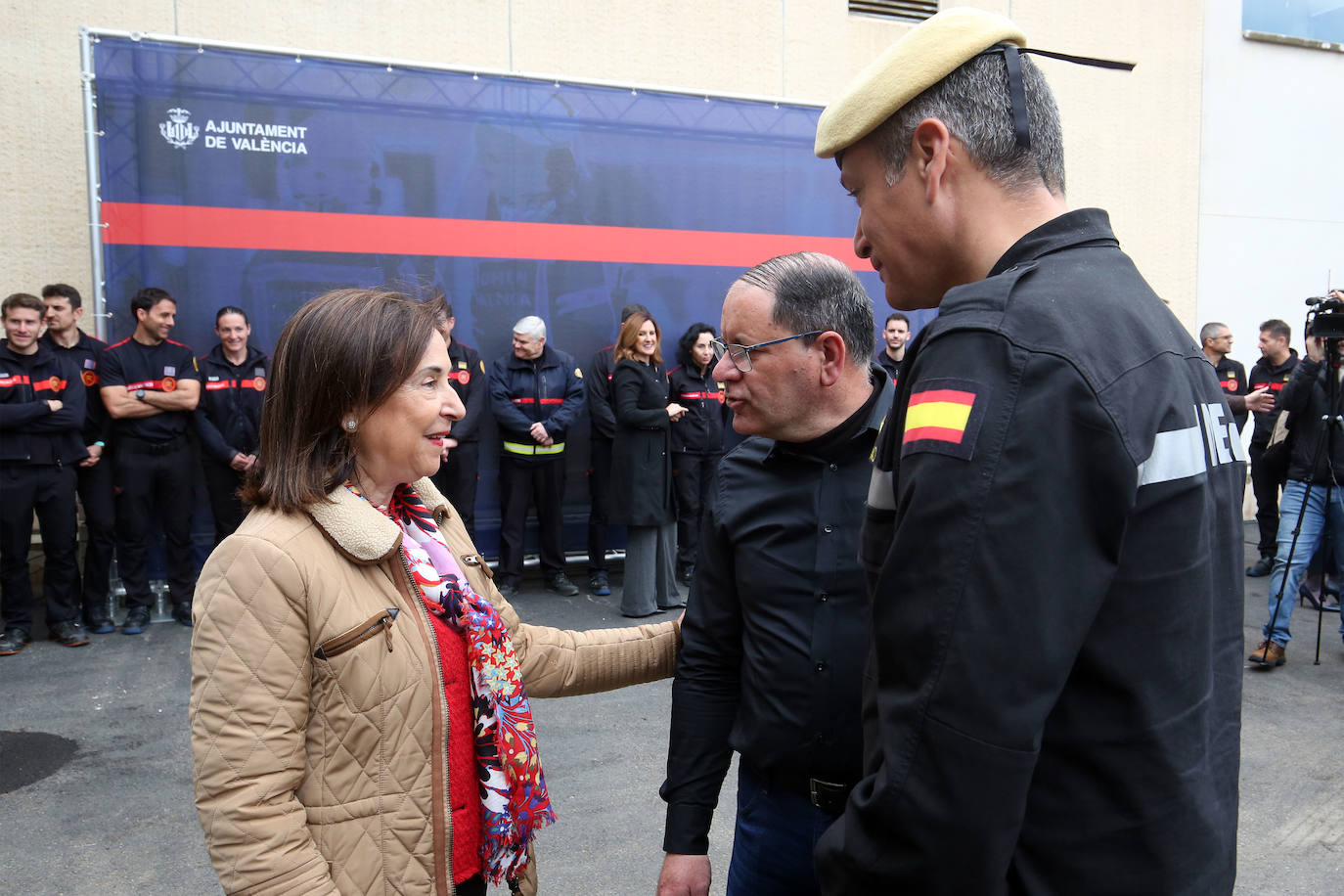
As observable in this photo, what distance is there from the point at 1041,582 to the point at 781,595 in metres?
1.03

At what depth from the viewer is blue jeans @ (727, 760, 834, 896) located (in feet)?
6.40

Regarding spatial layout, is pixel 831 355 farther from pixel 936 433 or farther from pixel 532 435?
pixel 532 435

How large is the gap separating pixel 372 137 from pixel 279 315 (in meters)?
1.36

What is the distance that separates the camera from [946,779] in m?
1.00

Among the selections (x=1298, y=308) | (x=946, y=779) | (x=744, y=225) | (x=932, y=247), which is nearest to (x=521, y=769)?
(x=946, y=779)

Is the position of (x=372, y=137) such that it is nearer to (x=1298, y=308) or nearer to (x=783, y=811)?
(x=783, y=811)

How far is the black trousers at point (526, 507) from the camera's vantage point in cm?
741

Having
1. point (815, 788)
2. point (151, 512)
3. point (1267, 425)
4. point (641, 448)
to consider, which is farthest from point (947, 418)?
point (1267, 425)

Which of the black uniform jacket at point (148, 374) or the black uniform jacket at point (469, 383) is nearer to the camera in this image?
the black uniform jacket at point (148, 374)

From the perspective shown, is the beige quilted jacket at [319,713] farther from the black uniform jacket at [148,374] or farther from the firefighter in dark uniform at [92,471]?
the firefighter in dark uniform at [92,471]

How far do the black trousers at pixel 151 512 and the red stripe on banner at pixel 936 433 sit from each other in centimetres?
650

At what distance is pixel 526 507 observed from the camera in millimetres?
7512

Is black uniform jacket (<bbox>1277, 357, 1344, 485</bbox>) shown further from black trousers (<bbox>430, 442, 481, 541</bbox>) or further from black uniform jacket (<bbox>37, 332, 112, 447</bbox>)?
black uniform jacket (<bbox>37, 332, 112, 447</bbox>)

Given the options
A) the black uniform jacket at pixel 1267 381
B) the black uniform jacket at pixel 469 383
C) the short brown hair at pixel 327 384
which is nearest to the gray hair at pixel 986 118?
the short brown hair at pixel 327 384
